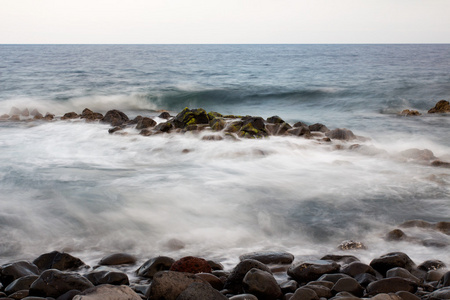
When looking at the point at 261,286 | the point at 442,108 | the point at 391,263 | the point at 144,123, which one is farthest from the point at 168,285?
the point at 442,108

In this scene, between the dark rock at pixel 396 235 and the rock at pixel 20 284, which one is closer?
the rock at pixel 20 284

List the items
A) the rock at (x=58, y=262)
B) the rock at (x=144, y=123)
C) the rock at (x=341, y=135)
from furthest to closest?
1. the rock at (x=144, y=123)
2. the rock at (x=341, y=135)
3. the rock at (x=58, y=262)

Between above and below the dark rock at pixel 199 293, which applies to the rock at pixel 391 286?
below

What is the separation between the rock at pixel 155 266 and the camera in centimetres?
383

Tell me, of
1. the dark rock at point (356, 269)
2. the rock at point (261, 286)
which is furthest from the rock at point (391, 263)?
the rock at point (261, 286)

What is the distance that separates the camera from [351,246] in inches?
179

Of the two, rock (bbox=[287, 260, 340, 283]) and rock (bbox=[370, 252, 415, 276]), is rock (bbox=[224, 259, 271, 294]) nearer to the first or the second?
rock (bbox=[287, 260, 340, 283])

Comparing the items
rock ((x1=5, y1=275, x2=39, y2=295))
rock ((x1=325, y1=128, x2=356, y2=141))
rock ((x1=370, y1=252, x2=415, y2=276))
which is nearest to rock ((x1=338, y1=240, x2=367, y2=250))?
rock ((x1=370, y1=252, x2=415, y2=276))

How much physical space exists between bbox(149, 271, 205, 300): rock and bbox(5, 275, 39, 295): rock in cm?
107

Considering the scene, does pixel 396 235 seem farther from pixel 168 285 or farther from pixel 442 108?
pixel 442 108

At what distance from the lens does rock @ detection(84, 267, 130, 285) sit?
353cm

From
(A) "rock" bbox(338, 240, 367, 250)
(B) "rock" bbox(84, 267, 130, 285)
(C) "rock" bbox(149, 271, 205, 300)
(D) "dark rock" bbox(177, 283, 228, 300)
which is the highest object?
(D) "dark rock" bbox(177, 283, 228, 300)

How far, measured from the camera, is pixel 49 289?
3.17m

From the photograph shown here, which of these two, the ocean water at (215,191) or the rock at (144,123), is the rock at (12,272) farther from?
the rock at (144,123)
